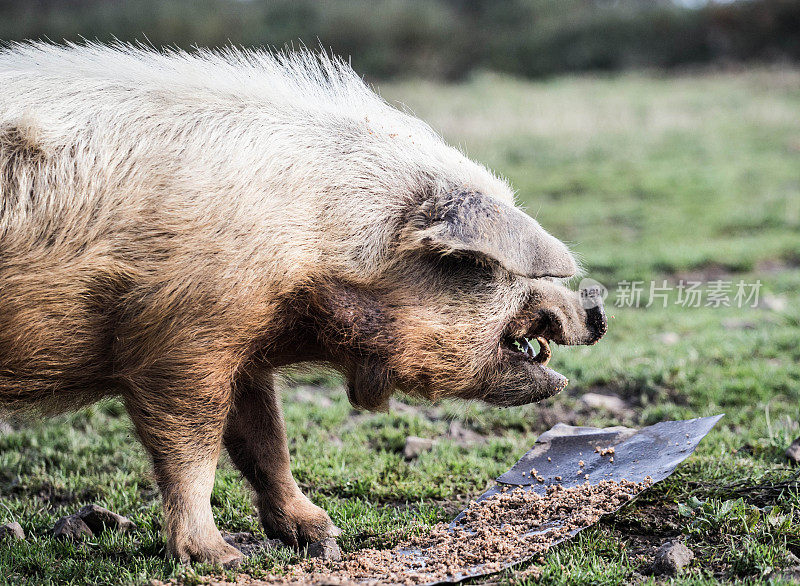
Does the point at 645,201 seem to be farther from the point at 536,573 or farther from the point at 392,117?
the point at 536,573

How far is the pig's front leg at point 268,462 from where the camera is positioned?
12.8 ft

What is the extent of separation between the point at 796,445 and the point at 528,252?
1.96 metres

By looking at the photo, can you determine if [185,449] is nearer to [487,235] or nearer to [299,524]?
[299,524]

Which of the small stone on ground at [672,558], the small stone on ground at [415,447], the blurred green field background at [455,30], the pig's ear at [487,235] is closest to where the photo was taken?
the small stone on ground at [672,558]

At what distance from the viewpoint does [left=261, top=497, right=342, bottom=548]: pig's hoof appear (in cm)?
386

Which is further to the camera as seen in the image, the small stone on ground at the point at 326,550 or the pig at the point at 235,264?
the small stone on ground at the point at 326,550

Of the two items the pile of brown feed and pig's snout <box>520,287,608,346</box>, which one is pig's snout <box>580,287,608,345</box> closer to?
pig's snout <box>520,287,608,346</box>

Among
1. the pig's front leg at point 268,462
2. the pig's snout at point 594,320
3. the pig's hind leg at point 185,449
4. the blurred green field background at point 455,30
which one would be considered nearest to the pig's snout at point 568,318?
the pig's snout at point 594,320

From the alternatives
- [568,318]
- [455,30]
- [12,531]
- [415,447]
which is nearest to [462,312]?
[568,318]

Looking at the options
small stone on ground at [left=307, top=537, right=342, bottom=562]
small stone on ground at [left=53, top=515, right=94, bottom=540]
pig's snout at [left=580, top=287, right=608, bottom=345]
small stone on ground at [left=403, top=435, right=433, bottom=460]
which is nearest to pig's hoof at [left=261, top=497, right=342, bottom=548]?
small stone on ground at [left=307, top=537, right=342, bottom=562]

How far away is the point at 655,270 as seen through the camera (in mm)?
8836

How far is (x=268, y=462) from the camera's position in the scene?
397cm

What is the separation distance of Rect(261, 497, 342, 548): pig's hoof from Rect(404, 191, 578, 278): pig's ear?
52.5 inches

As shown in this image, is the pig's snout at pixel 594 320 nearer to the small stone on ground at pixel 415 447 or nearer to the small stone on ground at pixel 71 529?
the small stone on ground at pixel 415 447
